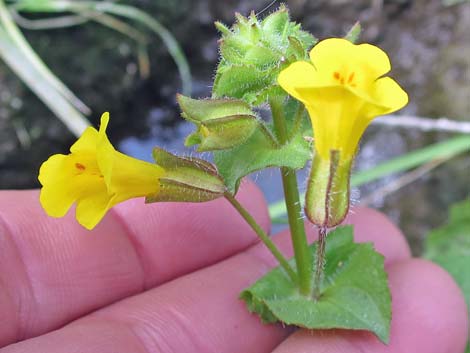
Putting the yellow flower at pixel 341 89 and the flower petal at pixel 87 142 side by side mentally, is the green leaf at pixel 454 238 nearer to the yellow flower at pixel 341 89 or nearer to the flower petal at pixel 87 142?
the yellow flower at pixel 341 89

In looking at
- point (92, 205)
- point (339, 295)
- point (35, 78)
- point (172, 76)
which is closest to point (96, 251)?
point (92, 205)

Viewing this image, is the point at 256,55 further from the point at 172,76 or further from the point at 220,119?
the point at 172,76

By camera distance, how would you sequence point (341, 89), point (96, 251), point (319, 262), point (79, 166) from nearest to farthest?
point (341, 89) < point (79, 166) < point (319, 262) < point (96, 251)

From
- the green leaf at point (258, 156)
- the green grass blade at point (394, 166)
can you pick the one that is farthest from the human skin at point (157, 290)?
the green grass blade at point (394, 166)

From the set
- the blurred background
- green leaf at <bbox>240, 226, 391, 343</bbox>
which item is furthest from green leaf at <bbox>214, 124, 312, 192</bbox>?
the blurred background

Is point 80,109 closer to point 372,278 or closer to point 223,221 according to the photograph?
point 223,221

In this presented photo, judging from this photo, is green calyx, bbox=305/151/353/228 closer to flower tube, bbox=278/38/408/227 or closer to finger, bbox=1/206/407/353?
flower tube, bbox=278/38/408/227
